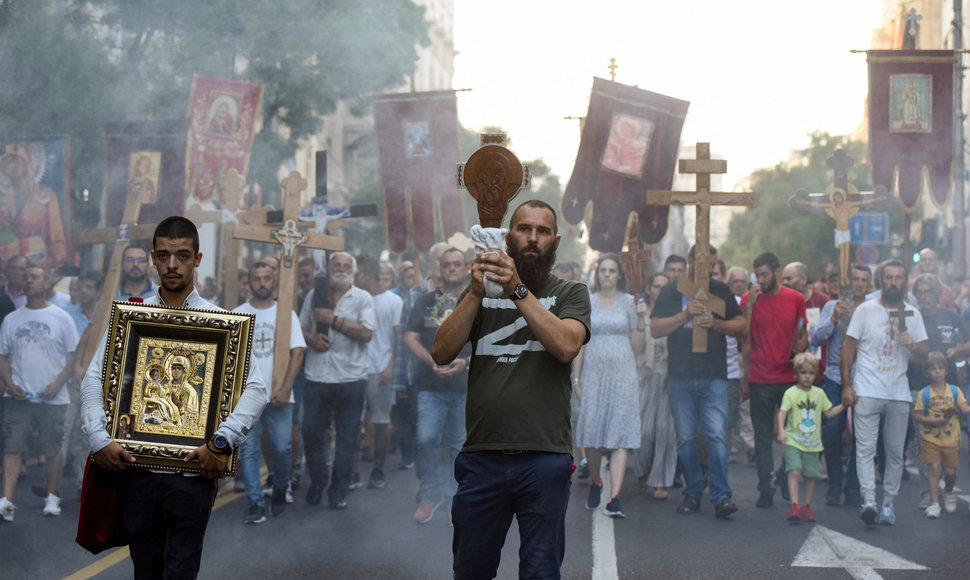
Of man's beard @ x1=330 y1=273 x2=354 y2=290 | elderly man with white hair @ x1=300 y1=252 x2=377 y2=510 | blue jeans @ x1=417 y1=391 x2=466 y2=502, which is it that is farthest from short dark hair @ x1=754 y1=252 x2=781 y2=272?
man's beard @ x1=330 y1=273 x2=354 y2=290

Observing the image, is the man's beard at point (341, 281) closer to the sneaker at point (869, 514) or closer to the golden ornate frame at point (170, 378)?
the sneaker at point (869, 514)

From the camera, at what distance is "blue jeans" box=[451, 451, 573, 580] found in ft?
12.2

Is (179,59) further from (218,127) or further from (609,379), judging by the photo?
(609,379)

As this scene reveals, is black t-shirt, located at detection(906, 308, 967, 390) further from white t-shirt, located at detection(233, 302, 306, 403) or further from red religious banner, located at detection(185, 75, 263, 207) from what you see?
red religious banner, located at detection(185, 75, 263, 207)

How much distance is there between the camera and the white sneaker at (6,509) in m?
7.33

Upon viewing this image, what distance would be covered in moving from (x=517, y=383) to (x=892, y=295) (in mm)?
5079

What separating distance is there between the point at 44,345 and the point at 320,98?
10.7 m

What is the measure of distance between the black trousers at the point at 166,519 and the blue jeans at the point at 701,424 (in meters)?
4.74

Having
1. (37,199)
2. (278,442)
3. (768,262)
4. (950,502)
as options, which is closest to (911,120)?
(768,262)

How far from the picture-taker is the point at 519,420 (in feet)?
12.3

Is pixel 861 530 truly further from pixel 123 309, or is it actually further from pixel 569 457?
pixel 123 309

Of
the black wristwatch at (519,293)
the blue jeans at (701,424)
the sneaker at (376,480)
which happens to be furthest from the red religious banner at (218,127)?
the black wristwatch at (519,293)

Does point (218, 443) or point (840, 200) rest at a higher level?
point (840, 200)

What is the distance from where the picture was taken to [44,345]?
8.05 meters
